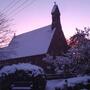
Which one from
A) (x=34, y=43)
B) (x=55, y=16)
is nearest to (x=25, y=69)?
(x=34, y=43)

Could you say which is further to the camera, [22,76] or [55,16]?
[55,16]

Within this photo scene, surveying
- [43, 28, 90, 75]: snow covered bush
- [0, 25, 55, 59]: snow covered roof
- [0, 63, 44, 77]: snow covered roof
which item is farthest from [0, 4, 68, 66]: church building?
[0, 63, 44, 77]: snow covered roof

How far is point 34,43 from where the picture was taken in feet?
195

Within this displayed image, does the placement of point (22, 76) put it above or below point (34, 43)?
below

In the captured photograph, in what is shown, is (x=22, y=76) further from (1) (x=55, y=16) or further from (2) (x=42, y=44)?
(1) (x=55, y=16)

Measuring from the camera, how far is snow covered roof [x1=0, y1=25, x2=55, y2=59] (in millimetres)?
55269

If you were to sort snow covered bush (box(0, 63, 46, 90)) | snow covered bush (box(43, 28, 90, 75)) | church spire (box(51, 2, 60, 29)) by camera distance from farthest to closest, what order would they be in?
church spire (box(51, 2, 60, 29)) < snow covered bush (box(43, 28, 90, 75)) < snow covered bush (box(0, 63, 46, 90))

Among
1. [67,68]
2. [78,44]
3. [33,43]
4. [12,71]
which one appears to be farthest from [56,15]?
[12,71]

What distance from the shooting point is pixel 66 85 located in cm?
1917

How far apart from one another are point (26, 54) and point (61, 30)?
900 cm

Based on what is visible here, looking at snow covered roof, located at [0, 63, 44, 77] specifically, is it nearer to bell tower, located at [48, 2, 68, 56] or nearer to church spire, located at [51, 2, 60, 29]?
bell tower, located at [48, 2, 68, 56]

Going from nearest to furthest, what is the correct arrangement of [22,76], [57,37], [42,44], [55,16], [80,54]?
[22,76]
[80,54]
[42,44]
[57,37]
[55,16]

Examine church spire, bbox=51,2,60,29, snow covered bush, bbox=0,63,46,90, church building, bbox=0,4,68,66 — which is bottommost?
snow covered bush, bbox=0,63,46,90

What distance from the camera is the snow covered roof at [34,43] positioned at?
181ft
